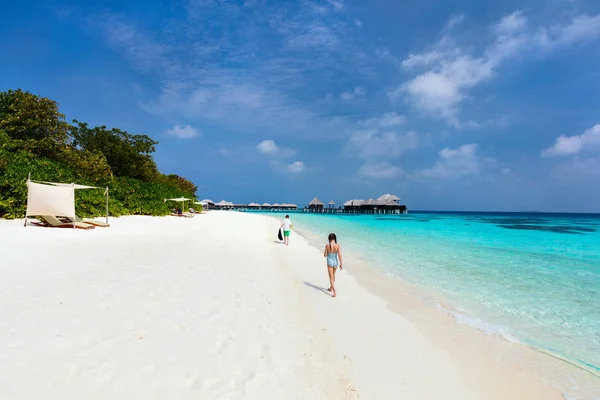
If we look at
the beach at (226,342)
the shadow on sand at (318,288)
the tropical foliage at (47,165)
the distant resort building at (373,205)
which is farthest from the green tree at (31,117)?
the distant resort building at (373,205)

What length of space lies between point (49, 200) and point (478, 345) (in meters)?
15.4

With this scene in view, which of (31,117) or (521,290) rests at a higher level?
(31,117)

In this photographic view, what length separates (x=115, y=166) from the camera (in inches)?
1375

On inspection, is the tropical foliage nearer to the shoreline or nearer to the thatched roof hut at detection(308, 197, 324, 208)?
the shoreline

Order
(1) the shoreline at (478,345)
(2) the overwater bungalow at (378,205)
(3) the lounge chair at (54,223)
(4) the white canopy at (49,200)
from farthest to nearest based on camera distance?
(2) the overwater bungalow at (378,205) → (3) the lounge chair at (54,223) → (4) the white canopy at (49,200) → (1) the shoreline at (478,345)

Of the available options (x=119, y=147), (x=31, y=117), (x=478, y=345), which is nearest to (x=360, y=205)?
(x=119, y=147)

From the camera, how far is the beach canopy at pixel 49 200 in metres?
12.2

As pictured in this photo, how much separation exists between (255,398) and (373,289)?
5.14 metres

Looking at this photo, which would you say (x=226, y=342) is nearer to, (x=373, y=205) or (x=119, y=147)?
(x=119, y=147)

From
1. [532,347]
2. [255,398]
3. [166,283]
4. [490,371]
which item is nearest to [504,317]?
[532,347]

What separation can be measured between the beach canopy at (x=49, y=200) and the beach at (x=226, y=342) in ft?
21.2

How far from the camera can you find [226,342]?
3838mm

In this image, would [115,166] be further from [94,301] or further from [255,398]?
[255,398]

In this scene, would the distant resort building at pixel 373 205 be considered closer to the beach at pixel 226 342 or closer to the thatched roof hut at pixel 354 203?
the thatched roof hut at pixel 354 203
